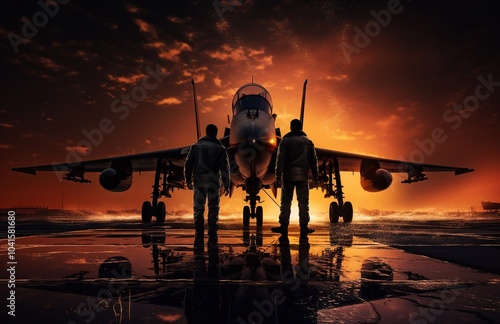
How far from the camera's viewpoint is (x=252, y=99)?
1383cm

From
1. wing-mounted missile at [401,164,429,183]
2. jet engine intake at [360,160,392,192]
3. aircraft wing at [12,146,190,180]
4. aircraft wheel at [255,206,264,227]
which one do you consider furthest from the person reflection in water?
wing-mounted missile at [401,164,429,183]

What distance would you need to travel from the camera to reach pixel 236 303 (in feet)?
7.06

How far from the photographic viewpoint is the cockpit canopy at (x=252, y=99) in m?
13.6

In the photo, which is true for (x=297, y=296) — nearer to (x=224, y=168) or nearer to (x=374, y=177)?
(x=224, y=168)

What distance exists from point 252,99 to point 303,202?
7002 millimetres

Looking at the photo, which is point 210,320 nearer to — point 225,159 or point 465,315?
point 465,315

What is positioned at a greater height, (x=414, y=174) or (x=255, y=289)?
(x=414, y=174)

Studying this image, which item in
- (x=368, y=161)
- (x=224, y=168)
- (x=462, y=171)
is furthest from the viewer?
(x=462, y=171)

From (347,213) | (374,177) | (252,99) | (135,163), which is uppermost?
(252,99)

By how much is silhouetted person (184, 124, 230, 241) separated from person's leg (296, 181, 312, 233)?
1.56 meters

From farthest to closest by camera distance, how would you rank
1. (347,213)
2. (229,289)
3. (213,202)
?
(347,213) < (213,202) < (229,289)

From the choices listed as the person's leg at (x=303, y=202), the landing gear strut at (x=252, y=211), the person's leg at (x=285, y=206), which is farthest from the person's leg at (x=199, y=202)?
the landing gear strut at (x=252, y=211)

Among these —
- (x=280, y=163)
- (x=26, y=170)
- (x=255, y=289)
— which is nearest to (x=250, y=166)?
(x=280, y=163)

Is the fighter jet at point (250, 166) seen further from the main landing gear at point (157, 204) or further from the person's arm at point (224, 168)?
the person's arm at point (224, 168)
